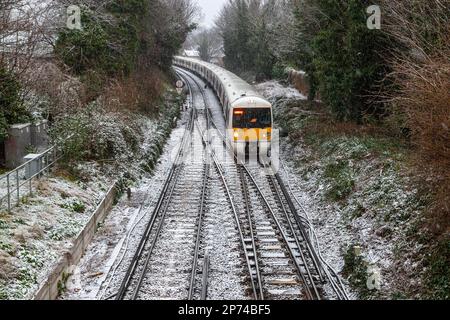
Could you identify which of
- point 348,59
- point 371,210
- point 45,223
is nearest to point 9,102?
point 45,223

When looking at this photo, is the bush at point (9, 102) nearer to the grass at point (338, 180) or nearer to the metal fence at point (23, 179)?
the metal fence at point (23, 179)

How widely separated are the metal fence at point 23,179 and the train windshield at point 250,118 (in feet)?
26.3

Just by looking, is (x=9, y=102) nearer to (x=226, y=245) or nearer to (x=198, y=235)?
(x=198, y=235)

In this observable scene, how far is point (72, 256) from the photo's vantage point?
12.9 meters

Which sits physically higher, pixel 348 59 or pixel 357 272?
pixel 348 59

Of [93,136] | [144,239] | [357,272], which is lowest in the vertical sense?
[357,272]

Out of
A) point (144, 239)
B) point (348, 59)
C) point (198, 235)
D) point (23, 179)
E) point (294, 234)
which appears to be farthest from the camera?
point (348, 59)

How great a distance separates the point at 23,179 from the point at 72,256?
4.46 m

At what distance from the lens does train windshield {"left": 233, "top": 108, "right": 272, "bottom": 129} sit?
23.1m

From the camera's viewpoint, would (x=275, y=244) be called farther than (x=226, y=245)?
Yes

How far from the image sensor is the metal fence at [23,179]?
13.4 meters

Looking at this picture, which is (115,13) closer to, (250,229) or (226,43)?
(250,229)

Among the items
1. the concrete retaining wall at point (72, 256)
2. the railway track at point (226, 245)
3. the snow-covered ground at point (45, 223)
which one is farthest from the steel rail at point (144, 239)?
the snow-covered ground at point (45, 223)

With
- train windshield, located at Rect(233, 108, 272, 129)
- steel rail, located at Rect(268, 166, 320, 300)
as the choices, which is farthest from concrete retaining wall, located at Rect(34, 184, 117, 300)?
train windshield, located at Rect(233, 108, 272, 129)
